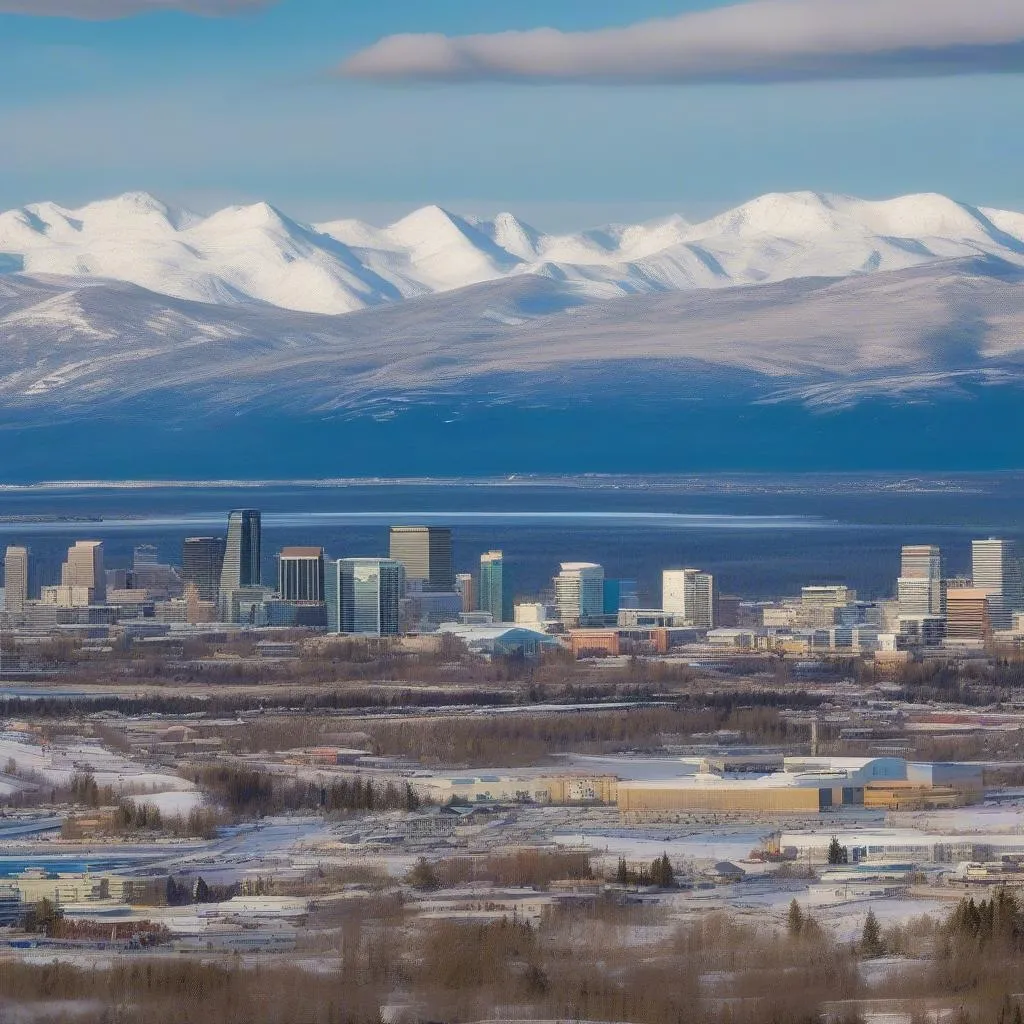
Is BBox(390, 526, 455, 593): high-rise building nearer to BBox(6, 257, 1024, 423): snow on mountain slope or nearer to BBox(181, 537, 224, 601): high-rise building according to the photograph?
BBox(181, 537, 224, 601): high-rise building

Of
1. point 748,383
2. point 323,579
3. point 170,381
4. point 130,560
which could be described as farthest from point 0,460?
point 323,579

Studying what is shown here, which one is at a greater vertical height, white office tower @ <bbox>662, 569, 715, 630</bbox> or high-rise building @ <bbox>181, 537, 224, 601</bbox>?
high-rise building @ <bbox>181, 537, 224, 601</bbox>

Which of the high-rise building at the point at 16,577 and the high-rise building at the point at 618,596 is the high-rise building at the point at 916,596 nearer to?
the high-rise building at the point at 618,596

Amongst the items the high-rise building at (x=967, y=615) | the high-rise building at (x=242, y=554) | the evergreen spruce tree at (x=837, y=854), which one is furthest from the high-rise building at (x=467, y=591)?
the evergreen spruce tree at (x=837, y=854)

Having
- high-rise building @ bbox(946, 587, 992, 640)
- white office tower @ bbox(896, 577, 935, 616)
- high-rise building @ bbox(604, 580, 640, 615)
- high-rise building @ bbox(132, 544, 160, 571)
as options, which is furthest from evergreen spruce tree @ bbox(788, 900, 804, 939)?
high-rise building @ bbox(132, 544, 160, 571)

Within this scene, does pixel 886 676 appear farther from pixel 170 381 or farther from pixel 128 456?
pixel 170 381

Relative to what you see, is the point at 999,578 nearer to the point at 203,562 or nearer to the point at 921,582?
the point at 921,582

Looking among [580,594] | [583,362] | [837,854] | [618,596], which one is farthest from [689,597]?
[583,362]

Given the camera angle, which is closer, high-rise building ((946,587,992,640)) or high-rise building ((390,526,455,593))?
high-rise building ((946,587,992,640))
